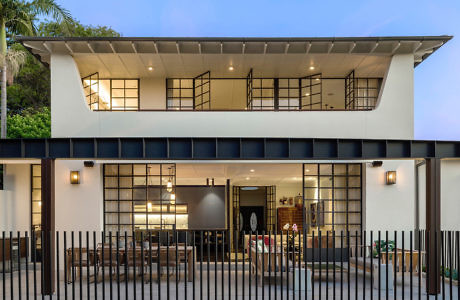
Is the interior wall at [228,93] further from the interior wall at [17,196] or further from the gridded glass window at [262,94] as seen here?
the interior wall at [17,196]

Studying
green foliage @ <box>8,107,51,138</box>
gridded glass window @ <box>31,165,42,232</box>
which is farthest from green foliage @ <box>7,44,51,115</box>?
gridded glass window @ <box>31,165,42,232</box>

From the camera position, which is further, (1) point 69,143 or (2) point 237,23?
(2) point 237,23

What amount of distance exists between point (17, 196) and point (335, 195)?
11782 mm

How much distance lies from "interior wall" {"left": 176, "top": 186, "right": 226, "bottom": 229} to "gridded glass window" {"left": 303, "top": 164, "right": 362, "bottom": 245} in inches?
266

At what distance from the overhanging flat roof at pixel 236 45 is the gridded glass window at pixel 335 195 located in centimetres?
406

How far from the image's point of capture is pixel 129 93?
19.5 meters

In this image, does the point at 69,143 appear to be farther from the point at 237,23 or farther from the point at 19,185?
the point at 237,23

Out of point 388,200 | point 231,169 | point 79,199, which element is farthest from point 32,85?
point 388,200

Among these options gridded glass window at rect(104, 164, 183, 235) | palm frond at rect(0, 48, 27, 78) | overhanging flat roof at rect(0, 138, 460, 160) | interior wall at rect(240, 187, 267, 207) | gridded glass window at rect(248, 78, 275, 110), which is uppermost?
→ palm frond at rect(0, 48, 27, 78)

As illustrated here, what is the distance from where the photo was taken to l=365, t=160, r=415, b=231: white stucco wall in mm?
16797

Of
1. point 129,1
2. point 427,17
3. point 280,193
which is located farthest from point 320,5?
point 280,193

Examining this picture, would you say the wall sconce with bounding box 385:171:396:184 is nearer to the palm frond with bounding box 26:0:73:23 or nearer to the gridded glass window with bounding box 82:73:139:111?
the gridded glass window with bounding box 82:73:139:111

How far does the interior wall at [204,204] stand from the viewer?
2300cm

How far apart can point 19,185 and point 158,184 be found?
5536 mm
